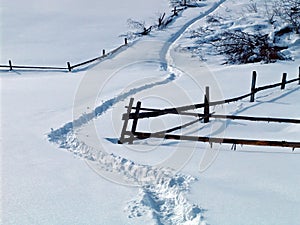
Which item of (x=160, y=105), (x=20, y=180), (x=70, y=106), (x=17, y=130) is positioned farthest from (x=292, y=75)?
(x=20, y=180)

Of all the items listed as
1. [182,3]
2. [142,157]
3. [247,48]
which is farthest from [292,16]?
[182,3]

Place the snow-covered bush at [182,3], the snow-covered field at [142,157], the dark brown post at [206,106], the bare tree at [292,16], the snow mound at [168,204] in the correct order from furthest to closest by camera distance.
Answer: the snow-covered bush at [182,3] < the bare tree at [292,16] < the dark brown post at [206,106] < the snow-covered field at [142,157] < the snow mound at [168,204]

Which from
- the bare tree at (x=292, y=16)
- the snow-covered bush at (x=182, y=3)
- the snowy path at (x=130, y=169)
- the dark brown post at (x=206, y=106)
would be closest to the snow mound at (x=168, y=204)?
the snowy path at (x=130, y=169)

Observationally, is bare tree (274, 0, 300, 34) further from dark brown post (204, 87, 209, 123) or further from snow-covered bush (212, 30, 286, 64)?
dark brown post (204, 87, 209, 123)

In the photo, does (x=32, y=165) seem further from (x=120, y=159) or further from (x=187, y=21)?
(x=187, y=21)

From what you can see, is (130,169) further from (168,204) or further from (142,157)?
(168,204)

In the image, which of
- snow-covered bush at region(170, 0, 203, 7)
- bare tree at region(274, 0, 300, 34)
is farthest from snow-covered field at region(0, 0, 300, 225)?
snow-covered bush at region(170, 0, 203, 7)

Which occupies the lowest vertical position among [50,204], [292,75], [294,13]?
[50,204]

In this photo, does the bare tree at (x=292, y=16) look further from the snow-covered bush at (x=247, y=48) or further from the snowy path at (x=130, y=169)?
the snowy path at (x=130, y=169)
